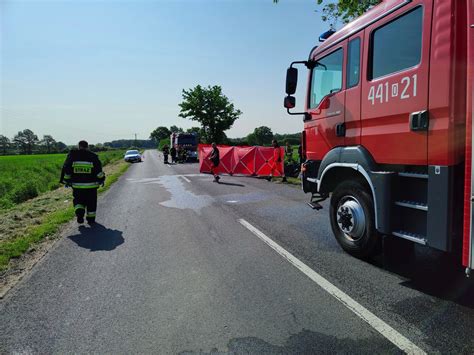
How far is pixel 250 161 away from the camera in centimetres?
1816

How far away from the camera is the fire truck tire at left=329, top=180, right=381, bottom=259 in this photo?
14.9 ft

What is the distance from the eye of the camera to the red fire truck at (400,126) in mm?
3332

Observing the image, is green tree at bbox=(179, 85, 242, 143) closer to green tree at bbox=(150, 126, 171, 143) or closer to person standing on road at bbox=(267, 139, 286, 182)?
person standing on road at bbox=(267, 139, 286, 182)

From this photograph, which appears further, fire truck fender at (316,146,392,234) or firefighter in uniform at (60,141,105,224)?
firefighter in uniform at (60,141,105,224)

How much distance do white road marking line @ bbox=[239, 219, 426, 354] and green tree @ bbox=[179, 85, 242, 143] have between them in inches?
2092

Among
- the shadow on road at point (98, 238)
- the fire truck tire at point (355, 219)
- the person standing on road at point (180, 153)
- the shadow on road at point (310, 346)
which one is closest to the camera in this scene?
the shadow on road at point (310, 346)

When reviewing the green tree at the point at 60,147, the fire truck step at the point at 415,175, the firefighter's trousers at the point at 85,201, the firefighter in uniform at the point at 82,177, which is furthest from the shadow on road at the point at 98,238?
the green tree at the point at 60,147

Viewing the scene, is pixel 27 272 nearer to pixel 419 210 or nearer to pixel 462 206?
pixel 419 210

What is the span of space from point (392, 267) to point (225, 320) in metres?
2.45

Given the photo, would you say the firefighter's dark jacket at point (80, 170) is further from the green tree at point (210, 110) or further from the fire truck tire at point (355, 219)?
the green tree at point (210, 110)

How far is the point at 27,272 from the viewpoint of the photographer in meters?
4.78

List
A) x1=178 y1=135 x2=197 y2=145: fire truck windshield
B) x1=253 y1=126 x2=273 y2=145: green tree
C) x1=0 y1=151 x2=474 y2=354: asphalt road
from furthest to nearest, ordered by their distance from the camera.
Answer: x1=253 y1=126 x2=273 y2=145: green tree < x1=178 y1=135 x2=197 y2=145: fire truck windshield < x1=0 y1=151 x2=474 y2=354: asphalt road

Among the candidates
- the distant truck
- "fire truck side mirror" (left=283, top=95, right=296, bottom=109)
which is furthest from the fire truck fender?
the distant truck

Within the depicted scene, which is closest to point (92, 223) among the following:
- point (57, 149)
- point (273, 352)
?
point (273, 352)
